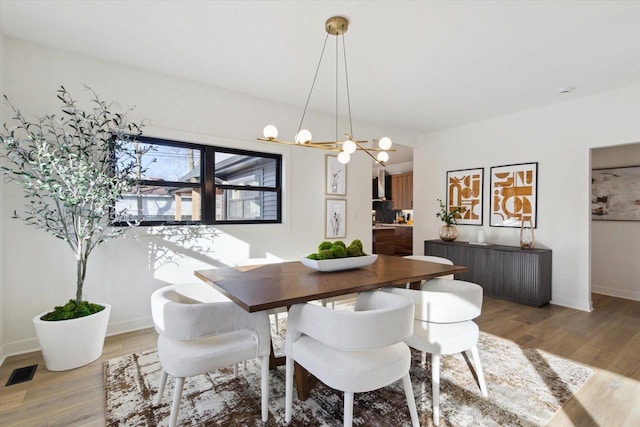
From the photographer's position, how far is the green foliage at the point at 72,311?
7.84ft

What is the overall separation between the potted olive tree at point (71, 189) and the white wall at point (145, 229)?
19 cm

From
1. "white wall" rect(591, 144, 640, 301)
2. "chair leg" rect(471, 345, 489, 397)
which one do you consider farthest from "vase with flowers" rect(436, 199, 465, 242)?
"chair leg" rect(471, 345, 489, 397)

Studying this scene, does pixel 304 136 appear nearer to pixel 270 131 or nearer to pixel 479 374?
pixel 270 131

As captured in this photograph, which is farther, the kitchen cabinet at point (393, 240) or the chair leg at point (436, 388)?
the kitchen cabinet at point (393, 240)

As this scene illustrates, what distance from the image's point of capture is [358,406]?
188cm

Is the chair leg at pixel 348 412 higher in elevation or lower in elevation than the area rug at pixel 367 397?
higher

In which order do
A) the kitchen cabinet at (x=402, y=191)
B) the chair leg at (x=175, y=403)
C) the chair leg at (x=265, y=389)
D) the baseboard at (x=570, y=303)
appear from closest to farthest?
1. the chair leg at (x=175, y=403)
2. the chair leg at (x=265, y=389)
3. the baseboard at (x=570, y=303)
4. the kitchen cabinet at (x=402, y=191)

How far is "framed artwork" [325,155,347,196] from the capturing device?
4453mm

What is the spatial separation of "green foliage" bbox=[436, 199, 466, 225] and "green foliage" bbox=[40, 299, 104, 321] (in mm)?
4606

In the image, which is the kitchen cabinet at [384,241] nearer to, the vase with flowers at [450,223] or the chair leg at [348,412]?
the vase with flowers at [450,223]

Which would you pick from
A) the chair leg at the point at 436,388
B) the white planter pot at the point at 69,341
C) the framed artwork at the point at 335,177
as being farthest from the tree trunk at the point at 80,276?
the framed artwork at the point at 335,177

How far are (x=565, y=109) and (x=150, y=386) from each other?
17.6 ft

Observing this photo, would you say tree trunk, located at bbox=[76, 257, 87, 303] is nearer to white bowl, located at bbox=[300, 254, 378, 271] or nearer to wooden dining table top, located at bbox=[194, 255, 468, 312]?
wooden dining table top, located at bbox=[194, 255, 468, 312]

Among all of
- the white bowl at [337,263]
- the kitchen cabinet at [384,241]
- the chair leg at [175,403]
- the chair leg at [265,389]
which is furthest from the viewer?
the kitchen cabinet at [384,241]
